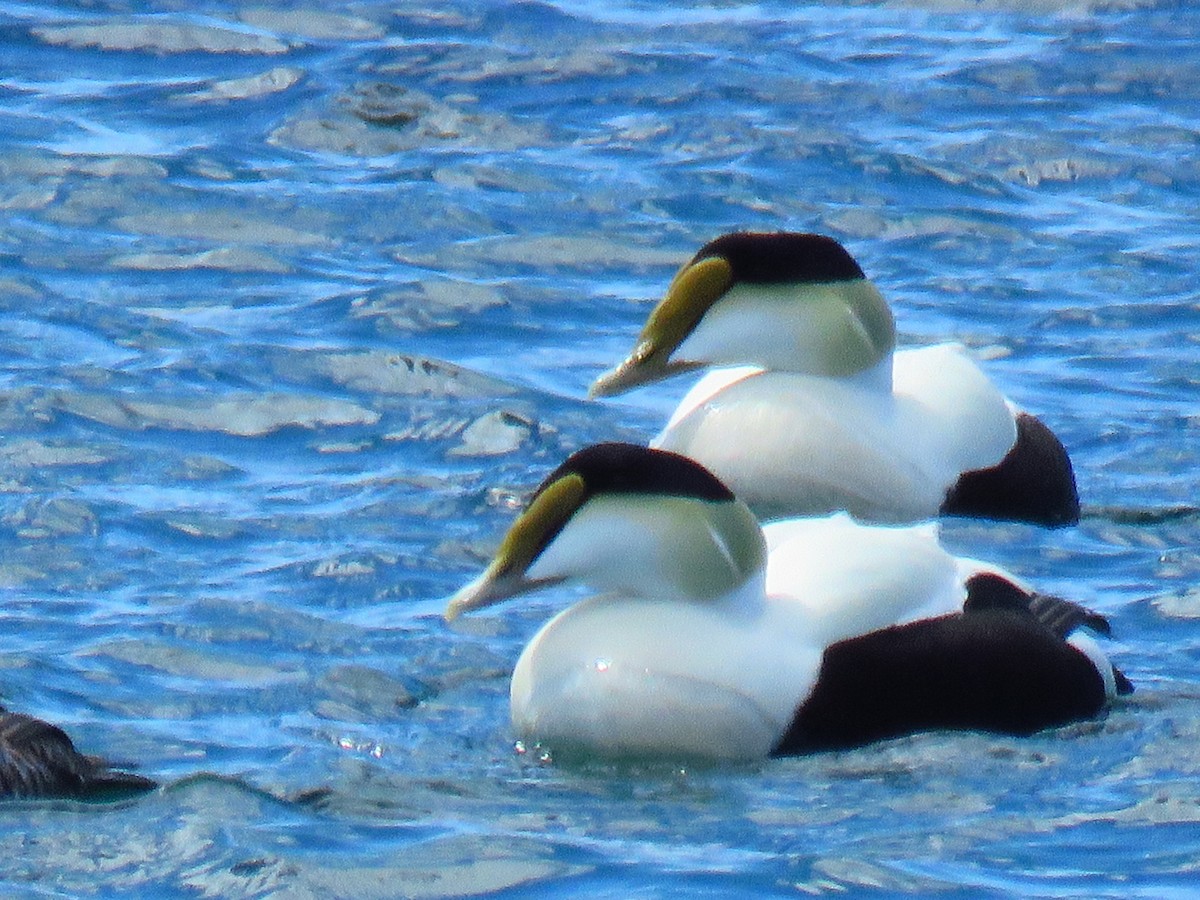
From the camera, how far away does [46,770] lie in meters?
5.30

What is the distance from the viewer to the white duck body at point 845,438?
7648 mm

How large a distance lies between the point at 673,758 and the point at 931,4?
9.02 metres

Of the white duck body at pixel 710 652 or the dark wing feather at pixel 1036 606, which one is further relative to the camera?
the dark wing feather at pixel 1036 606

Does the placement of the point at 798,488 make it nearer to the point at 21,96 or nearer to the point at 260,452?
the point at 260,452

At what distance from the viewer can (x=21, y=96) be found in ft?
39.6

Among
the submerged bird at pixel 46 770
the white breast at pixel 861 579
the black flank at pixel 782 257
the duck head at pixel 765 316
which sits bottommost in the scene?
the submerged bird at pixel 46 770

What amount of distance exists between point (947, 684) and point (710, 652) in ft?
1.67

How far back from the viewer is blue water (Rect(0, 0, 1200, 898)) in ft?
17.2

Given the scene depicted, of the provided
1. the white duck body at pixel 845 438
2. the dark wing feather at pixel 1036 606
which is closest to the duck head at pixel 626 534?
the dark wing feather at pixel 1036 606

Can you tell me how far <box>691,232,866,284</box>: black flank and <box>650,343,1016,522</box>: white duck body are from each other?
0.28 m

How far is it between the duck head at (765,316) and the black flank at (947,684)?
1.90 metres

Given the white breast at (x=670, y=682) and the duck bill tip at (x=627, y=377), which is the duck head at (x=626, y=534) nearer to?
the white breast at (x=670, y=682)

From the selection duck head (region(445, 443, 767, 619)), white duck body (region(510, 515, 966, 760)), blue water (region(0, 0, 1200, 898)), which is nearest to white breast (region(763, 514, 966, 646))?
white duck body (region(510, 515, 966, 760))

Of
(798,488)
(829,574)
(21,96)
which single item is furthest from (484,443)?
(21,96)
